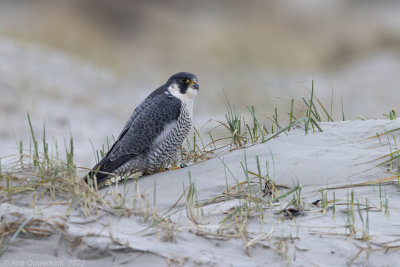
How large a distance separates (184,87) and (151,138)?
0.52 m

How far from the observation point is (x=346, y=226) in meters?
2.81

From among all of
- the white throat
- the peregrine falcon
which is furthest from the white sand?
the white throat

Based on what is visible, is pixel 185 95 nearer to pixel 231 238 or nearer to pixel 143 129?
pixel 143 129

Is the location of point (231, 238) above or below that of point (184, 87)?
below

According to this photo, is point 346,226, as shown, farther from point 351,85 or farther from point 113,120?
point 351,85

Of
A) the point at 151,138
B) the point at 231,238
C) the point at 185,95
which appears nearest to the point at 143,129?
the point at 151,138

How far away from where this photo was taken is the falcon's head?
4.73 m

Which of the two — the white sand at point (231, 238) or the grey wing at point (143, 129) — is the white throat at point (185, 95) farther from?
the white sand at point (231, 238)

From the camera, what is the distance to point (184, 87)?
4.78 m

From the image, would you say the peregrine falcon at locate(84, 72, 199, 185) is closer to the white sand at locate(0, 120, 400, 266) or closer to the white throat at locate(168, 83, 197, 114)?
the white throat at locate(168, 83, 197, 114)

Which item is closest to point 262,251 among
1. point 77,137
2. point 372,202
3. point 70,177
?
point 372,202

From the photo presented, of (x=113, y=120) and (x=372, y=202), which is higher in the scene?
(x=113, y=120)

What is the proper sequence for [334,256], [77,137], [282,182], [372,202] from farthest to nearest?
[77,137]
[282,182]
[372,202]
[334,256]

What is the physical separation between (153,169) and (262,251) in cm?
192
